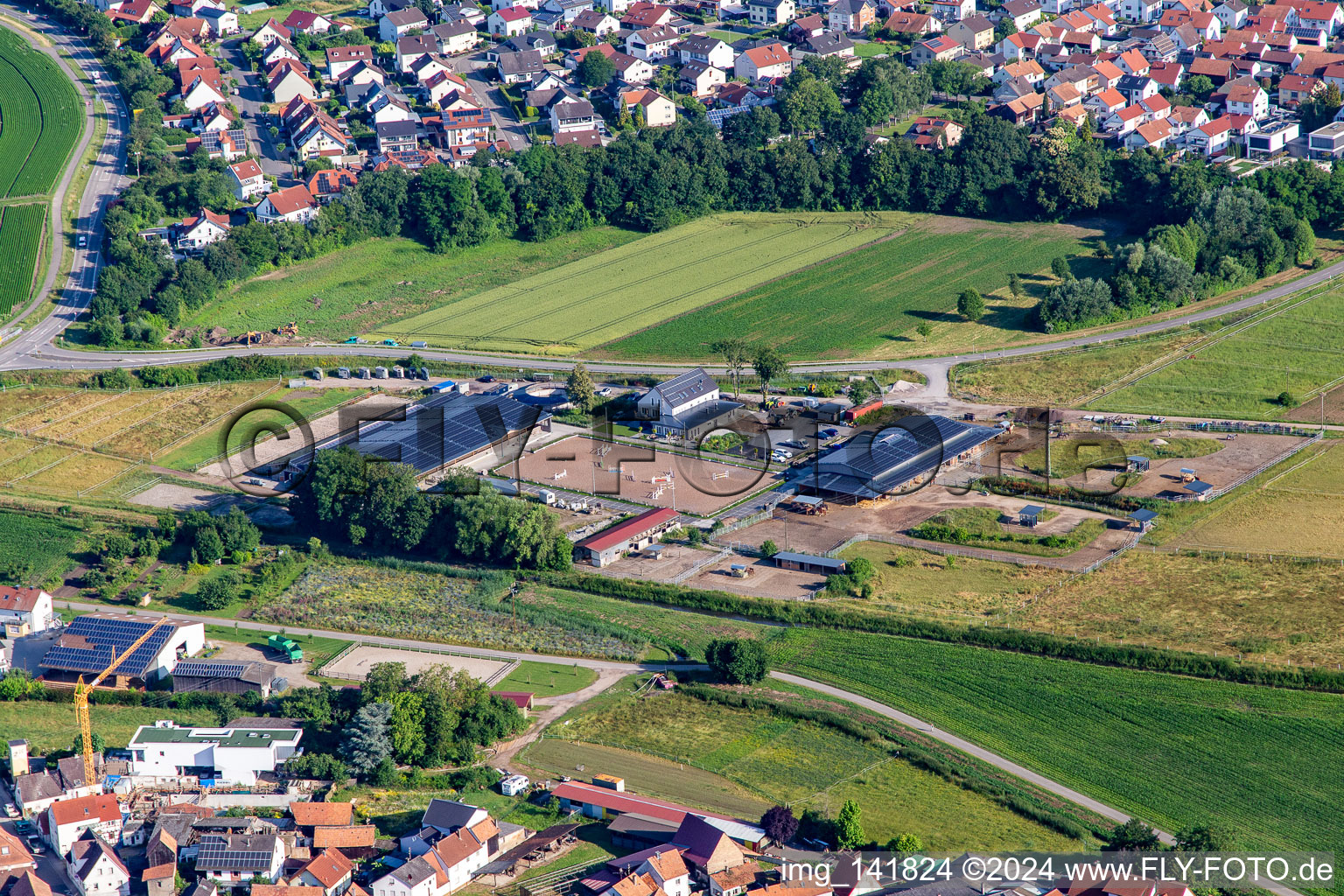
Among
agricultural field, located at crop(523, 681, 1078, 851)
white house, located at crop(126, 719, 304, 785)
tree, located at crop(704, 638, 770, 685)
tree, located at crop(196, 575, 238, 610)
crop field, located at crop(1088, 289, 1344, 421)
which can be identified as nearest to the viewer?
agricultural field, located at crop(523, 681, 1078, 851)

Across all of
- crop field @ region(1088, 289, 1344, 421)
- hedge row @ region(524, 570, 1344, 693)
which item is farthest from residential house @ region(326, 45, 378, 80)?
hedge row @ region(524, 570, 1344, 693)

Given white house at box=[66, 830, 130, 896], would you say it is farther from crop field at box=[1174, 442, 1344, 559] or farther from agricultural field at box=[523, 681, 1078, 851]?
crop field at box=[1174, 442, 1344, 559]

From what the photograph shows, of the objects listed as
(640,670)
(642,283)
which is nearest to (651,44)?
(642,283)

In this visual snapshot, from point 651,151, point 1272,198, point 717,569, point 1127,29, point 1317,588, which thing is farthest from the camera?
point 1127,29

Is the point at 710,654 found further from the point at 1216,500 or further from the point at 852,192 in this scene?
the point at 852,192

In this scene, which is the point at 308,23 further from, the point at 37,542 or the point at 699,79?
the point at 37,542

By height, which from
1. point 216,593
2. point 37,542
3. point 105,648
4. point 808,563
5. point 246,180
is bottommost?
point 105,648

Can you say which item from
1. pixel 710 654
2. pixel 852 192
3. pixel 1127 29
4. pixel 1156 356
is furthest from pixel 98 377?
pixel 1127 29
